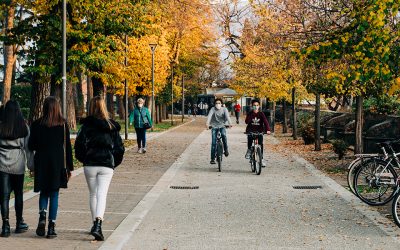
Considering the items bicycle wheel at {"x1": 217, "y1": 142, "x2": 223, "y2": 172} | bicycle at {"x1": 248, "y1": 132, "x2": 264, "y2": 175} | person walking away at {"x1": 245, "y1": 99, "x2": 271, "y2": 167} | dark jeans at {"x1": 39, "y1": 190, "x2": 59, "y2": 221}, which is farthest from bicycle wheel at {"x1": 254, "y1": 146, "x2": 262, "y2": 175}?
dark jeans at {"x1": 39, "y1": 190, "x2": 59, "y2": 221}

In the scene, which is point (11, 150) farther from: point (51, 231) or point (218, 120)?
point (218, 120)

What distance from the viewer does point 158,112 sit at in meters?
55.6

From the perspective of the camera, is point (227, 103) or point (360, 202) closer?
point (360, 202)

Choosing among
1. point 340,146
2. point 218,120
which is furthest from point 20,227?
point 340,146

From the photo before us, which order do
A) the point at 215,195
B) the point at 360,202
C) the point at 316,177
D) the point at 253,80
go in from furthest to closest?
1. the point at 253,80
2. the point at 316,177
3. the point at 215,195
4. the point at 360,202

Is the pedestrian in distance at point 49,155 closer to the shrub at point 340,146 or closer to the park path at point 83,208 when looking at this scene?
the park path at point 83,208

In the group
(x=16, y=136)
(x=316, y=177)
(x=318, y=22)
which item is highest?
(x=318, y=22)

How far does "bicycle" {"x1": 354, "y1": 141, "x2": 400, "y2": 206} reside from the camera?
11688mm

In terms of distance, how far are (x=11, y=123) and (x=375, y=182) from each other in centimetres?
598

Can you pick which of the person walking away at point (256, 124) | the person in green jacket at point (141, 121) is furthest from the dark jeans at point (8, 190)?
the person in green jacket at point (141, 121)

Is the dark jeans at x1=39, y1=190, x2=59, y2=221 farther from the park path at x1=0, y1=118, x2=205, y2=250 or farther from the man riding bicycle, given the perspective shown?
the man riding bicycle

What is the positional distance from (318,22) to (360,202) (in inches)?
249

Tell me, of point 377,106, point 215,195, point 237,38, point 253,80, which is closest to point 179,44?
point 237,38

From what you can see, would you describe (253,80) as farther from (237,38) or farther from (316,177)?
(316,177)
